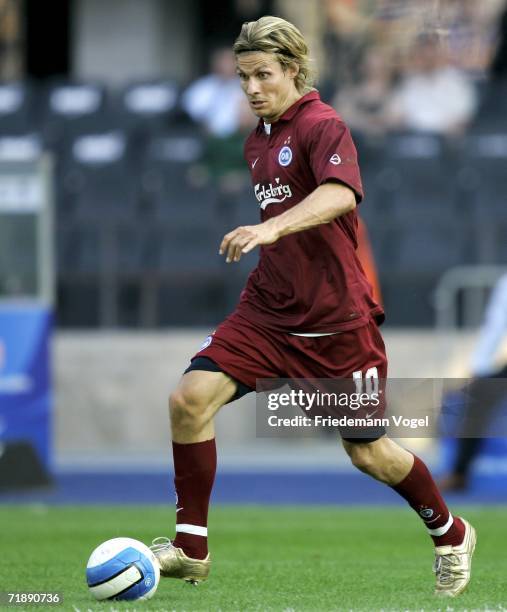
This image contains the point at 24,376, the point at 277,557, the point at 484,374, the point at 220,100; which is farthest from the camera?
the point at 220,100

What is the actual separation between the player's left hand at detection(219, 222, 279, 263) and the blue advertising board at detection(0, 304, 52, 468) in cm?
713

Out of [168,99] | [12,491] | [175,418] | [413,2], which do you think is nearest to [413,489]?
[175,418]

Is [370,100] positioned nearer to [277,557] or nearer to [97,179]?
[97,179]

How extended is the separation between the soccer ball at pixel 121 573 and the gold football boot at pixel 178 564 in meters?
0.17

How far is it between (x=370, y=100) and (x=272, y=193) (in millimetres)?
10806

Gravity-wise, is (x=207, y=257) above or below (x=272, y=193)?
below

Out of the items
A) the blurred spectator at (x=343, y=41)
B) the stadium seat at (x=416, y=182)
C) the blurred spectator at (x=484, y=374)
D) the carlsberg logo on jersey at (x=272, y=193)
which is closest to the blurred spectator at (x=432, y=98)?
the stadium seat at (x=416, y=182)

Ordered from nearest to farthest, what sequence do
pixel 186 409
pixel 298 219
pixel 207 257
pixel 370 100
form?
pixel 298 219 → pixel 186 409 → pixel 207 257 → pixel 370 100

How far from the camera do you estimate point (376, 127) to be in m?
16.8

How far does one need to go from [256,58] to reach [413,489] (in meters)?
1.87

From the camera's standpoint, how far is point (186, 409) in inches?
242

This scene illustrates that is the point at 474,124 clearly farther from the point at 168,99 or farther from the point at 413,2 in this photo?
the point at 168,99

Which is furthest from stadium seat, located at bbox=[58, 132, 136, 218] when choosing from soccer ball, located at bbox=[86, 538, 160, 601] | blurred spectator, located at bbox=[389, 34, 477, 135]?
soccer ball, located at bbox=[86, 538, 160, 601]

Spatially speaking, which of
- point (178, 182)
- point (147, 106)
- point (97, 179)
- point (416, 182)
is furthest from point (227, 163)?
point (147, 106)
